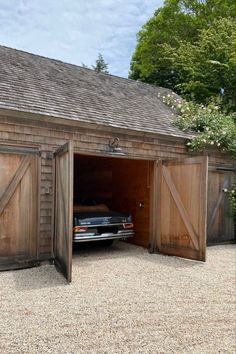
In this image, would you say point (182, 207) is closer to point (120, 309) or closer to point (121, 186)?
point (121, 186)

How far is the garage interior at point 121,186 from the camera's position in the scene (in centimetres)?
878

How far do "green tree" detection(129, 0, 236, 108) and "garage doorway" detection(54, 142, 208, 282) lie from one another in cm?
801

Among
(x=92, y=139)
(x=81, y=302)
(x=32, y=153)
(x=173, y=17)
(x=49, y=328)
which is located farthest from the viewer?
(x=173, y=17)

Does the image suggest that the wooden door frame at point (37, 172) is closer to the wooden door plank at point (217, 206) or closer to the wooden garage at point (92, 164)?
the wooden garage at point (92, 164)

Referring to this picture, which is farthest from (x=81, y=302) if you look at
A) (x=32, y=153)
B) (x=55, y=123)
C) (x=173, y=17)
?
(x=173, y=17)

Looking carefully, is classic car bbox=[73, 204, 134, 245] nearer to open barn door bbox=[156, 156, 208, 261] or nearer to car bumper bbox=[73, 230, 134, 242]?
car bumper bbox=[73, 230, 134, 242]

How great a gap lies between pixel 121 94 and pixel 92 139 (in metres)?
3.64

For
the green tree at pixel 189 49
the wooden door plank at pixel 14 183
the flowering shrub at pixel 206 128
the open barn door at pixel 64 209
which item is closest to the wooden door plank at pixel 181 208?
the flowering shrub at pixel 206 128

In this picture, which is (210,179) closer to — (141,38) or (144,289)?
(144,289)

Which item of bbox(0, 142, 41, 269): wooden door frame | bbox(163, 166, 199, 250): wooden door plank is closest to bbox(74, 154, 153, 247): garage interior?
bbox(163, 166, 199, 250): wooden door plank

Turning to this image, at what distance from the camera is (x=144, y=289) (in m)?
5.13

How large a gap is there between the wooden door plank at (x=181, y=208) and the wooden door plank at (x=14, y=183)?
325 cm

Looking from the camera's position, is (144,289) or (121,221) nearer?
(144,289)

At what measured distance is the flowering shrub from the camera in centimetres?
905
